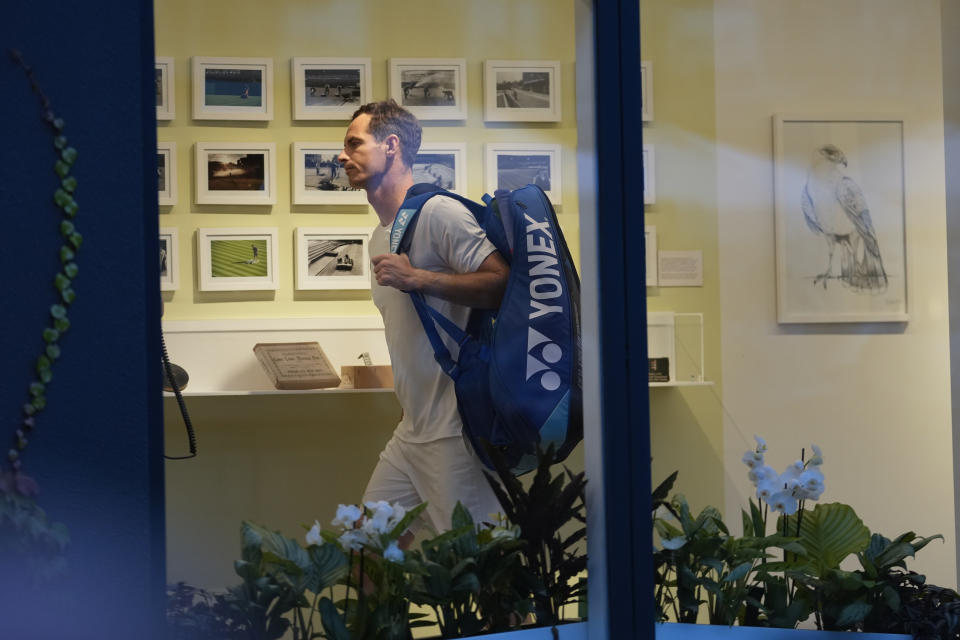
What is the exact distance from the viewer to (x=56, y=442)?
1907 mm

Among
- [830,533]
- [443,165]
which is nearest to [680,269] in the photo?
[443,165]

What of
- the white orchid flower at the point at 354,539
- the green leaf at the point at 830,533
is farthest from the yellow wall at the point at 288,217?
the green leaf at the point at 830,533

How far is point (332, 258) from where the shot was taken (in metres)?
2.50

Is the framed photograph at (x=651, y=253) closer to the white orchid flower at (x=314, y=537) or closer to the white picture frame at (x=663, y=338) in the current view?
the white picture frame at (x=663, y=338)

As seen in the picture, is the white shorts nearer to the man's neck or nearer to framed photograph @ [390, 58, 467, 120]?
the man's neck

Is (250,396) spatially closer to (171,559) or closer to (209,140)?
(171,559)

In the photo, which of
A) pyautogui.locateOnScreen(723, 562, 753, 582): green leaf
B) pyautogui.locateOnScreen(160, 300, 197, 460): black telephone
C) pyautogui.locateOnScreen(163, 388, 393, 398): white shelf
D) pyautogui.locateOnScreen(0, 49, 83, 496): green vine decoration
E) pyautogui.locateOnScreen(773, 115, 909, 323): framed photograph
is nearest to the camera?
pyautogui.locateOnScreen(0, 49, 83, 496): green vine decoration

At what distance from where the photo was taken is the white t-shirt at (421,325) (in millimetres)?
2439

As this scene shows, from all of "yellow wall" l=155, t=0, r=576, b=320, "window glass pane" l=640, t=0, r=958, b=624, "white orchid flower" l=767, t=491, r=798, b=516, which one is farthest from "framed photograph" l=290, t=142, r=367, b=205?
"white orchid flower" l=767, t=491, r=798, b=516

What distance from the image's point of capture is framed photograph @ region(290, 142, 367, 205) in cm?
248

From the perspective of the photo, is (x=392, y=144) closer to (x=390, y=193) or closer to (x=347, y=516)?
(x=390, y=193)

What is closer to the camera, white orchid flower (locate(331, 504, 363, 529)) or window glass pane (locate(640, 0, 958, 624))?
white orchid flower (locate(331, 504, 363, 529))

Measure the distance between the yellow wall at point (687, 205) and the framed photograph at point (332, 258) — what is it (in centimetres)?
63

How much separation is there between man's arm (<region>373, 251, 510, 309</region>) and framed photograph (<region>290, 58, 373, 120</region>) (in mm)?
363
